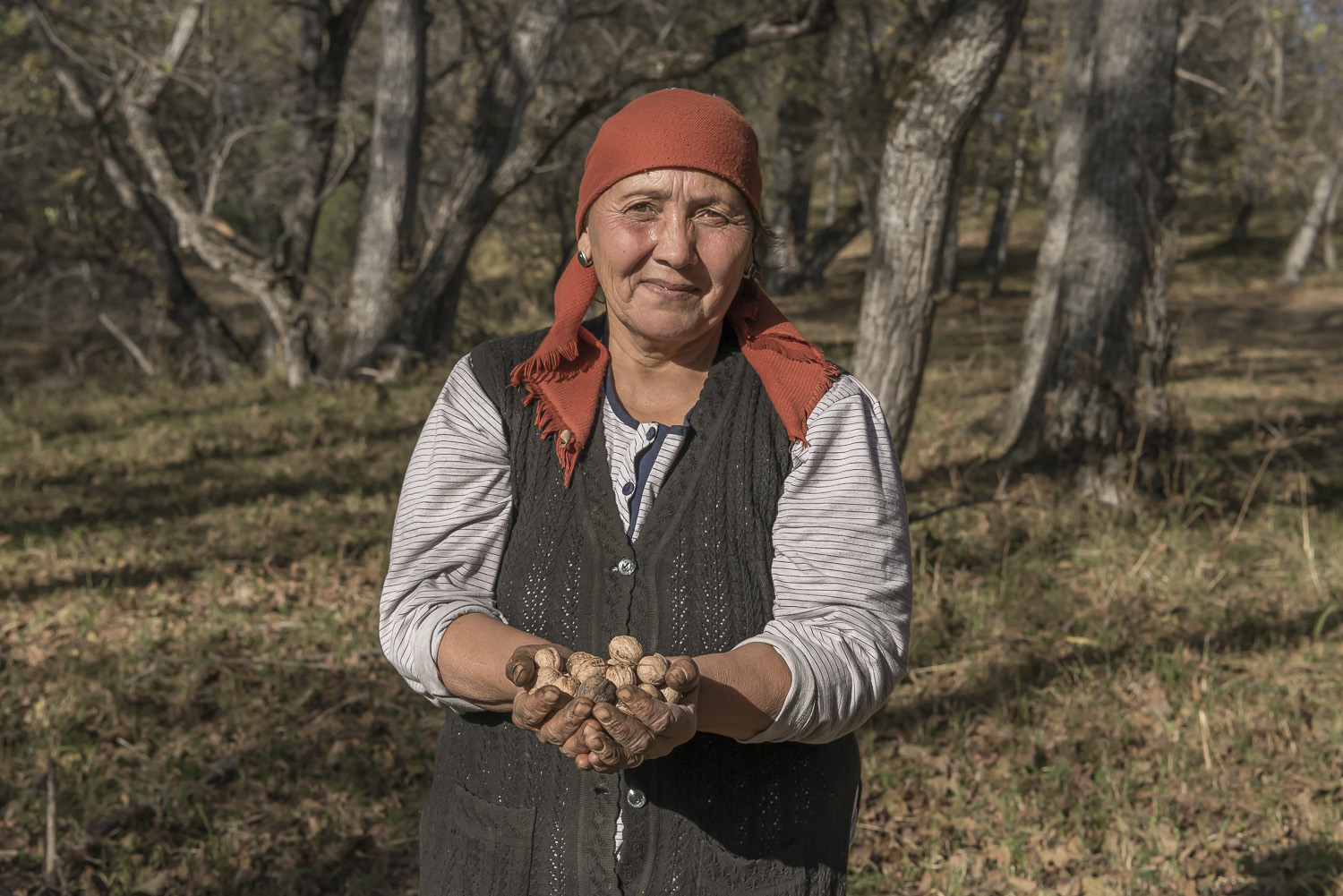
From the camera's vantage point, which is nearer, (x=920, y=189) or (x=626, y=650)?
(x=626, y=650)

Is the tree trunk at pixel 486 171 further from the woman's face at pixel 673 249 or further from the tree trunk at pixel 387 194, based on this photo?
the woman's face at pixel 673 249

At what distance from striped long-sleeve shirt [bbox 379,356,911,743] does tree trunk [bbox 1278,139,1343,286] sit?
25.9 metres

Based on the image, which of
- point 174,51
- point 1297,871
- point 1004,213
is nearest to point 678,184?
point 1297,871

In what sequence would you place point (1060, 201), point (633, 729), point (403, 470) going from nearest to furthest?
point (633, 729)
point (403, 470)
point (1060, 201)

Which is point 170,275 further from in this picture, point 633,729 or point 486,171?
point 633,729

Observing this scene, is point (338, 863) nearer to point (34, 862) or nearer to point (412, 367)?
point (34, 862)

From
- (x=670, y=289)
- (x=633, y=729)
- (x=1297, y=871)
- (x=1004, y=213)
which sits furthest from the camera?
(x=1004, y=213)

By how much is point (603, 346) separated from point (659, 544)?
0.40 metres

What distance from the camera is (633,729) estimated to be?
4.46 ft

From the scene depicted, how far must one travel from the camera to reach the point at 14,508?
248 inches

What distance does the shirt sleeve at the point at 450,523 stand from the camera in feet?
5.80

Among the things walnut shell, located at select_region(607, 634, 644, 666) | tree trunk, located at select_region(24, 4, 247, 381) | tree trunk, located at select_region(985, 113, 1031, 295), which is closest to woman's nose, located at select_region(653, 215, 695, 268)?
walnut shell, located at select_region(607, 634, 644, 666)

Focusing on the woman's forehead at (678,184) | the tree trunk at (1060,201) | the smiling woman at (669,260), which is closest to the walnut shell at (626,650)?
the smiling woman at (669,260)

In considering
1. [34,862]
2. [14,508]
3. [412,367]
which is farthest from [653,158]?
[412,367]
